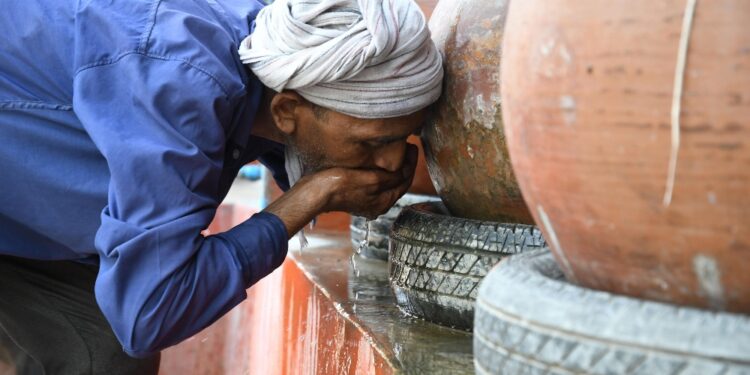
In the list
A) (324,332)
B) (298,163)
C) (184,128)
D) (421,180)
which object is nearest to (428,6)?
(421,180)

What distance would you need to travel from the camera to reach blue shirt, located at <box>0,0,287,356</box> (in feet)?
7.23

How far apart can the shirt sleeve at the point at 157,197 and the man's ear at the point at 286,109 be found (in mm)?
284

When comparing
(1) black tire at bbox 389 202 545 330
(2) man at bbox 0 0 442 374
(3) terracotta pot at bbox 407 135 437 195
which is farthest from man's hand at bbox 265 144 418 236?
(3) terracotta pot at bbox 407 135 437 195

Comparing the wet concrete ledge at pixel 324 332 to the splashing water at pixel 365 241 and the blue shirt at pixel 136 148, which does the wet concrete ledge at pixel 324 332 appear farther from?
the blue shirt at pixel 136 148

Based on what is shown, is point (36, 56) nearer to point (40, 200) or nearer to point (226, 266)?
point (40, 200)

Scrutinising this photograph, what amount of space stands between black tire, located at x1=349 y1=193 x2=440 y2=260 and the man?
93 cm

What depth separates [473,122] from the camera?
2.46 metres

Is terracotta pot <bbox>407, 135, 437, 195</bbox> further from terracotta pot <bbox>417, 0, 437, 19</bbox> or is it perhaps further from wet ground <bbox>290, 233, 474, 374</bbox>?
terracotta pot <bbox>417, 0, 437, 19</bbox>

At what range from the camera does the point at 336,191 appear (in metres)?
2.69

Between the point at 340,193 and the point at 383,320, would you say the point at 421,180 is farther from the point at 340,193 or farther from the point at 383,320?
the point at 383,320

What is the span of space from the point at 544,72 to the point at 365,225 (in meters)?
2.66

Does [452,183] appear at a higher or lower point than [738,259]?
lower

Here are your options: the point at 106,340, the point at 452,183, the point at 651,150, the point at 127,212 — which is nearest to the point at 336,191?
the point at 452,183

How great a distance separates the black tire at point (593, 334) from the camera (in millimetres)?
1059
